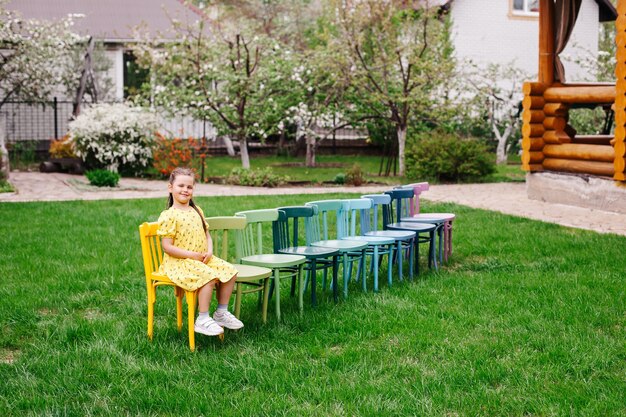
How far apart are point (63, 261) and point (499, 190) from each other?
9033 millimetres

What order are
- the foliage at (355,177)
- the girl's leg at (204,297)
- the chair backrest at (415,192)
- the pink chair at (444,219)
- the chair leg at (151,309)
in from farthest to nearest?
the foliage at (355,177) → the chair backrest at (415,192) → the pink chair at (444,219) → the chair leg at (151,309) → the girl's leg at (204,297)

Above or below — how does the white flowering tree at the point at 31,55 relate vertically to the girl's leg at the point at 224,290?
above

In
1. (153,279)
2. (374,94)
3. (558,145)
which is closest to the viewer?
(153,279)

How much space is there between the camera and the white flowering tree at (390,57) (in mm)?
18000

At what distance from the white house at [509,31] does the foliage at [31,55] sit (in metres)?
11.6

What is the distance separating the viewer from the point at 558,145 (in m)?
13.6

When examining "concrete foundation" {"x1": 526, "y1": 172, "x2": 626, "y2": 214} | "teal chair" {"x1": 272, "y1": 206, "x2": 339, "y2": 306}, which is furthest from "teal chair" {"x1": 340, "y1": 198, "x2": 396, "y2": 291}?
"concrete foundation" {"x1": 526, "y1": 172, "x2": 626, "y2": 214}

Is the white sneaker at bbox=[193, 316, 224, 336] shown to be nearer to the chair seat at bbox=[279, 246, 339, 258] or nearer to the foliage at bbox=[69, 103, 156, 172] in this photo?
the chair seat at bbox=[279, 246, 339, 258]

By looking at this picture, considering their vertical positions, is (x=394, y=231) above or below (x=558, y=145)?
below

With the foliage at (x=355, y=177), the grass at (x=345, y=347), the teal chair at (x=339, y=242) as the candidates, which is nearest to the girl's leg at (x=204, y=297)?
the grass at (x=345, y=347)

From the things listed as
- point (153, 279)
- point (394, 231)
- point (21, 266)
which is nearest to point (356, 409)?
point (153, 279)

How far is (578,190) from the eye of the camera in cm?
1284

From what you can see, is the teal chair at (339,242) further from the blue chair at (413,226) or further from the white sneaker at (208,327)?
the white sneaker at (208,327)

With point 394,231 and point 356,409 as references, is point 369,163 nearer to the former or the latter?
point 394,231
